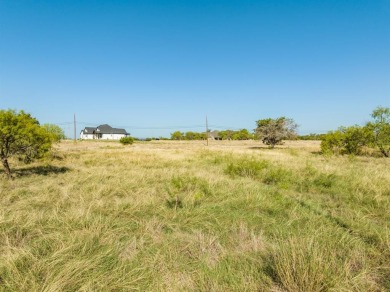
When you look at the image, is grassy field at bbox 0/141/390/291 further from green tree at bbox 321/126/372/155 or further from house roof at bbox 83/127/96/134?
house roof at bbox 83/127/96/134

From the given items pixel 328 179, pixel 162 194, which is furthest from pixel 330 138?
pixel 162 194

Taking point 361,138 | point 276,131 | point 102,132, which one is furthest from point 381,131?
point 102,132

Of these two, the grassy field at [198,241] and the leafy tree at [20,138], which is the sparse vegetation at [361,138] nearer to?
the grassy field at [198,241]

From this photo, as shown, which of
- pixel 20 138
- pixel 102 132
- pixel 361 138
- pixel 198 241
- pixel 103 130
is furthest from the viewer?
pixel 103 130

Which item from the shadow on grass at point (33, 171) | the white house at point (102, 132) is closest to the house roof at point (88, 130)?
the white house at point (102, 132)

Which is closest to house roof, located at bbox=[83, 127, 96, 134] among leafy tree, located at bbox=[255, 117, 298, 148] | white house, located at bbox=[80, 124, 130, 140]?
white house, located at bbox=[80, 124, 130, 140]

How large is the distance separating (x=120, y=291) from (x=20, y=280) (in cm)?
106

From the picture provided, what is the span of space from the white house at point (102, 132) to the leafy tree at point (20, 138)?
8691 centimetres

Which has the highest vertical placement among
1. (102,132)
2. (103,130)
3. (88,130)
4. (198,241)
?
(88,130)

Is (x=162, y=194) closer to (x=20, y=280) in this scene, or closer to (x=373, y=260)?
(x=20, y=280)

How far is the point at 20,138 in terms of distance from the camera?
28.8 feet

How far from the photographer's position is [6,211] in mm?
4566

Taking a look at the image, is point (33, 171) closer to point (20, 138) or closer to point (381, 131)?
point (20, 138)

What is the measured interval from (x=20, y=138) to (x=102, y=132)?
3499 inches
